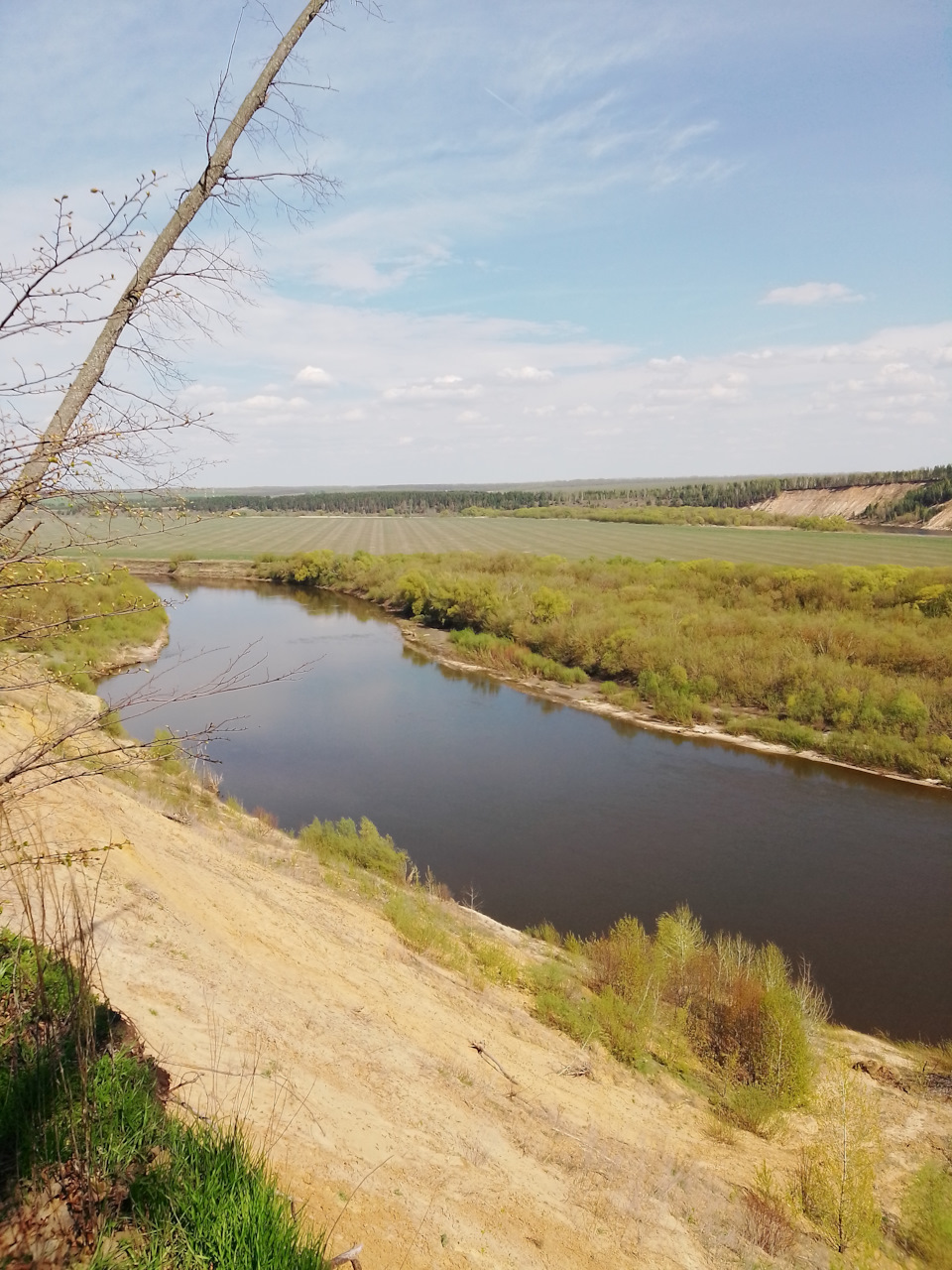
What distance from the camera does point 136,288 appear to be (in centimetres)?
314

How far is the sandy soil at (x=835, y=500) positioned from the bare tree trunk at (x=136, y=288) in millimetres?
110753

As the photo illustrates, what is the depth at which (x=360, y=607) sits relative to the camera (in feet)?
162

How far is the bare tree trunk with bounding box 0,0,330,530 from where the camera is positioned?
2572 millimetres

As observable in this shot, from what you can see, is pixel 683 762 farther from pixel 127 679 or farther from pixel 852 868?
pixel 127 679

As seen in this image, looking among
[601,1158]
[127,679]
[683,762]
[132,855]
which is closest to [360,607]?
[127,679]

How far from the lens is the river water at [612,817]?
12.5m

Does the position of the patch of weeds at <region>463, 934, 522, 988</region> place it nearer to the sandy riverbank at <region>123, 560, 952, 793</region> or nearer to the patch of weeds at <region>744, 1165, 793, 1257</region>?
the patch of weeds at <region>744, 1165, 793, 1257</region>

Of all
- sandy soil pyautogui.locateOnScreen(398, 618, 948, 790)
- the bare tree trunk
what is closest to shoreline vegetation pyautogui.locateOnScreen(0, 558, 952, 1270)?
the bare tree trunk

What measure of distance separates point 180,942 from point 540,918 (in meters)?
7.30

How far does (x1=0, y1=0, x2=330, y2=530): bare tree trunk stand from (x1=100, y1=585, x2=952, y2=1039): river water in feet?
4.03

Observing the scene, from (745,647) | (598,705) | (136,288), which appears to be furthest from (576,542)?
(136,288)

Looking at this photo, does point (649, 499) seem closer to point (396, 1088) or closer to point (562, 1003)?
point (562, 1003)

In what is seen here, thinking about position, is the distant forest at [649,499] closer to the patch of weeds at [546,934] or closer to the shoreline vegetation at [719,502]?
the shoreline vegetation at [719,502]

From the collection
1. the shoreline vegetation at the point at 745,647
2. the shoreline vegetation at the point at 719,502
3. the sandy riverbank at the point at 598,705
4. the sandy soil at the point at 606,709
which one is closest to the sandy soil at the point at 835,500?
the shoreline vegetation at the point at 719,502
